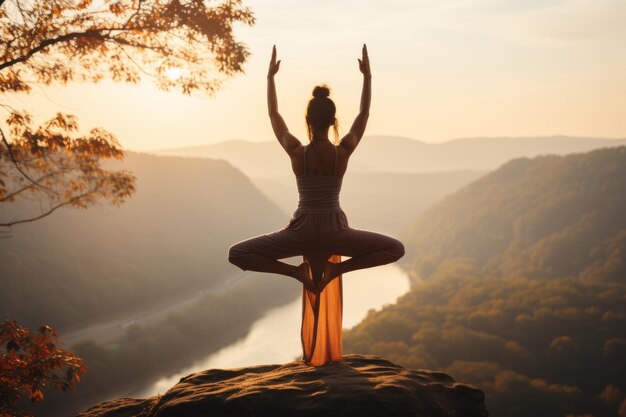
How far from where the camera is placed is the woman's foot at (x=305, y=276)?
5051 millimetres

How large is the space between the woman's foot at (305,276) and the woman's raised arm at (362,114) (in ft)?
4.00

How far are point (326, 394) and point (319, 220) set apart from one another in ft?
5.18

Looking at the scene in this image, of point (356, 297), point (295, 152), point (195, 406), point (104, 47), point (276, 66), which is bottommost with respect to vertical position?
point (195, 406)

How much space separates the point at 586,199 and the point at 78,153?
106m

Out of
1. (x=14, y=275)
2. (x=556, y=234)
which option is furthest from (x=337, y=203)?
(x=556, y=234)

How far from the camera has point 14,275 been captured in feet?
166

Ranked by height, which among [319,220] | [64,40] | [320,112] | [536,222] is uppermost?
[536,222]

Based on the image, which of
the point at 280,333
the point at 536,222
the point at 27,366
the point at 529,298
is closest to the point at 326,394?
the point at 27,366

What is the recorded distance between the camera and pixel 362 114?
499 cm

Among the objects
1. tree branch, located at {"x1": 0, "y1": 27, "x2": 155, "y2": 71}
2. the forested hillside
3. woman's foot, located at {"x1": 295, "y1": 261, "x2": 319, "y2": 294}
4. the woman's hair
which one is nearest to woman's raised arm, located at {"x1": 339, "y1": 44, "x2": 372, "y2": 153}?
the woman's hair

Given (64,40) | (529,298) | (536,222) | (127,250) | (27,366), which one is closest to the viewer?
(27,366)

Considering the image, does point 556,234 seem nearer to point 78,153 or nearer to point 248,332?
point 248,332

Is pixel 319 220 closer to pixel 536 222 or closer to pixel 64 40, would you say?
pixel 64 40

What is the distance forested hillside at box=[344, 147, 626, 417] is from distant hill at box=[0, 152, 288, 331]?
2769 centimetres
